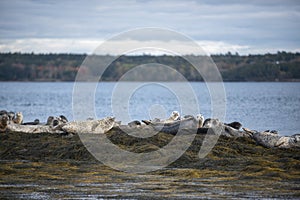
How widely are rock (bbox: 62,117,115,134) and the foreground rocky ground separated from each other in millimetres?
583

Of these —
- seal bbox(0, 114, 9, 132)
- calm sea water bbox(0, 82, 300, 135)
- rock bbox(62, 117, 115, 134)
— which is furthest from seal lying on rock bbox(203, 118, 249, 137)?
calm sea water bbox(0, 82, 300, 135)

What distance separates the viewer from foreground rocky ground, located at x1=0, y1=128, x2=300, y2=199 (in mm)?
10898

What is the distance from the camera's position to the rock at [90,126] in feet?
58.4

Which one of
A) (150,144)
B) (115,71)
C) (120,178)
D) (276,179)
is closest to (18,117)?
(150,144)

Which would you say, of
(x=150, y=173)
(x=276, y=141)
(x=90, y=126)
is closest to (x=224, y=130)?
(x=276, y=141)

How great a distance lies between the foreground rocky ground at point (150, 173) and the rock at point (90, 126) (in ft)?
1.91

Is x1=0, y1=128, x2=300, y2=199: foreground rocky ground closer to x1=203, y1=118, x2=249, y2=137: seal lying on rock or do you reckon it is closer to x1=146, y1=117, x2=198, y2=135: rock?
x1=203, y1=118, x2=249, y2=137: seal lying on rock

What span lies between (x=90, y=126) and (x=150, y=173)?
531 centimetres

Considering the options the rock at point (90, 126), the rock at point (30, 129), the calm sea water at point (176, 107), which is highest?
the rock at point (90, 126)

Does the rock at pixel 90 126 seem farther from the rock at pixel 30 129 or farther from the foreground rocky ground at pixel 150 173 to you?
the rock at pixel 30 129

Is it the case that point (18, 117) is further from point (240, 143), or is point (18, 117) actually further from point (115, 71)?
point (115, 71)

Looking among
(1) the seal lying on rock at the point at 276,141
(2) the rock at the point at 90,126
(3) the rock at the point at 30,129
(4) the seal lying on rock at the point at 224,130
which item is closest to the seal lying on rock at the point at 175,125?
(4) the seal lying on rock at the point at 224,130

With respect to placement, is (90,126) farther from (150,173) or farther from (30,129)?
(150,173)

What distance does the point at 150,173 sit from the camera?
1297 centimetres
